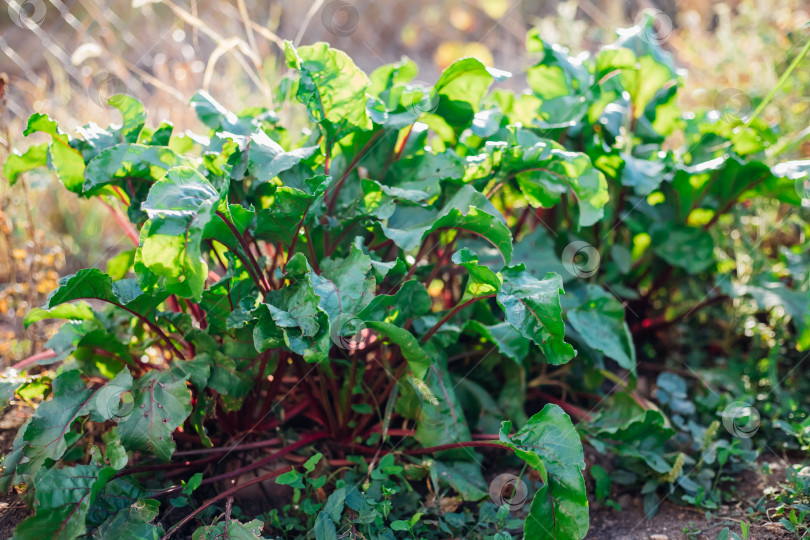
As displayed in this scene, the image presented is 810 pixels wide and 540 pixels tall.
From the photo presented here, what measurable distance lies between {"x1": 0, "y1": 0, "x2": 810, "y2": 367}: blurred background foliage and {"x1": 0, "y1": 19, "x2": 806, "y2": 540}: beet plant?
420 mm

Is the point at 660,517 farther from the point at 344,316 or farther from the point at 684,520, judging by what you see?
the point at 344,316

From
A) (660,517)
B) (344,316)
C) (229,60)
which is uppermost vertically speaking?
(229,60)

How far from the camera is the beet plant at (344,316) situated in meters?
1.28

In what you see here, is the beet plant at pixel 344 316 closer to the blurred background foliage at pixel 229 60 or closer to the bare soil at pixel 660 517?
the bare soil at pixel 660 517

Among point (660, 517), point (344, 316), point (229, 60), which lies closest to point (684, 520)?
point (660, 517)

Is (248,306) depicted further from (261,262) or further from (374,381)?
(374,381)

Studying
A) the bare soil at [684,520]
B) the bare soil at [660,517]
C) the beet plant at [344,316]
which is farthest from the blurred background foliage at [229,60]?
the bare soil at [684,520]

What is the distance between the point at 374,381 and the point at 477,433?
0.32 m

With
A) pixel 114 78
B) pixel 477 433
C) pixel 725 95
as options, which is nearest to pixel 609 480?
pixel 477 433

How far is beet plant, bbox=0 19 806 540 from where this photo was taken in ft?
4.21

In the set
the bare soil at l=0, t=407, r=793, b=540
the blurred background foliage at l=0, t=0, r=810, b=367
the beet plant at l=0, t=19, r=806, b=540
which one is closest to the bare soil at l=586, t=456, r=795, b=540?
the bare soil at l=0, t=407, r=793, b=540

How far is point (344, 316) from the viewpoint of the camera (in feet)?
4.05

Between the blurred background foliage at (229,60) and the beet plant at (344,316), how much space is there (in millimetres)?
420

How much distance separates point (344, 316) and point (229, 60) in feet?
11.6
